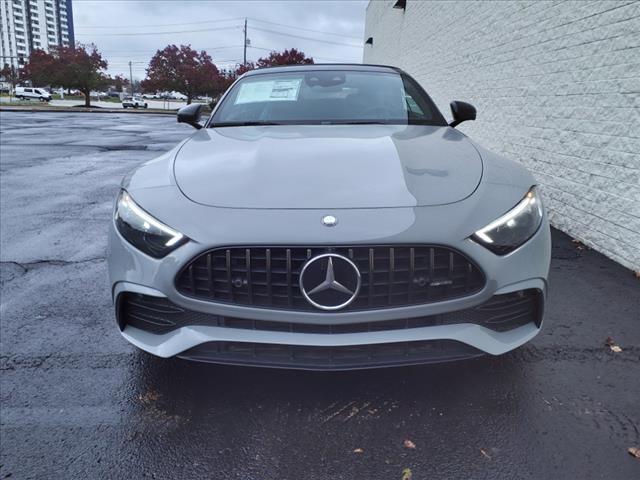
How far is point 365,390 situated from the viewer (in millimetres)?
2268

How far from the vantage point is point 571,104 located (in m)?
4.78

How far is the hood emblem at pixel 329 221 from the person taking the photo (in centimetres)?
188

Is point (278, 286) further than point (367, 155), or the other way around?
point (367, 155)

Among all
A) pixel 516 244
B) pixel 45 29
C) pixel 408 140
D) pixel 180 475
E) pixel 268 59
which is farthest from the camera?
pixel 45 29

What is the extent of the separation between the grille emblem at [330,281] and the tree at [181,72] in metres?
53.4

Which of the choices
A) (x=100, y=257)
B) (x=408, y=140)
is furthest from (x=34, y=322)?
(x=408, y=140)

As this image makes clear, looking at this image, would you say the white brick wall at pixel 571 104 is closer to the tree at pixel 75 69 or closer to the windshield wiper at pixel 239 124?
the windshield wiper at pixel 239 124

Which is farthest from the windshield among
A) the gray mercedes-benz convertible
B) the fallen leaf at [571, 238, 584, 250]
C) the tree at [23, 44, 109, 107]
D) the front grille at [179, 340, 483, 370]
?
the tree at [23, 44, 109, 107]

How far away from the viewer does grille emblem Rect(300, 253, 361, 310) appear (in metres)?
1.84

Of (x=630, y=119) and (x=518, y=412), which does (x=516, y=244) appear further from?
(x=630, y=119)

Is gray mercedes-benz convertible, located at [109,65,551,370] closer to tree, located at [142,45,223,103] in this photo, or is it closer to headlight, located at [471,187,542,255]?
headlight, located at [471,187,542,255]

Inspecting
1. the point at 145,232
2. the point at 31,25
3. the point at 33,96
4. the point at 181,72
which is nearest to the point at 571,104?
the point at 145,232

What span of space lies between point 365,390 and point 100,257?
288cm

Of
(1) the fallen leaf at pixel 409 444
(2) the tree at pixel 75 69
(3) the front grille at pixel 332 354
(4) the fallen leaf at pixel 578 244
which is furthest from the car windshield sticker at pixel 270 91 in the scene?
(2) the tree at pixel 75 69
